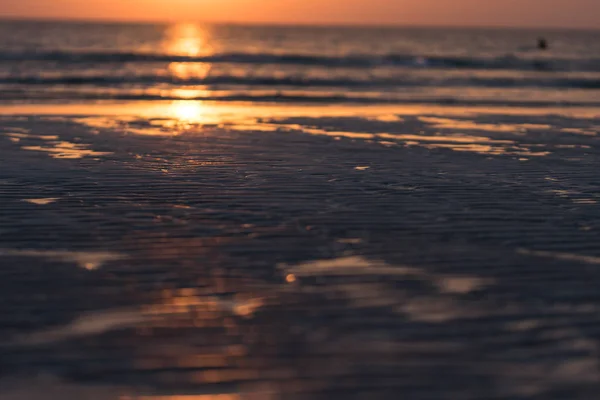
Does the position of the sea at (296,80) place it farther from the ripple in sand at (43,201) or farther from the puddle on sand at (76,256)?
the puddle on sand at (76,256)

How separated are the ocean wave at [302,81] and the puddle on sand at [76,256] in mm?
24626

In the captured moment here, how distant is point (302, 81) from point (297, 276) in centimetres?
2938

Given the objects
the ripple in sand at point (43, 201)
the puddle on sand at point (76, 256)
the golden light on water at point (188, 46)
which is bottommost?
the golden light on water at point (188, 46)

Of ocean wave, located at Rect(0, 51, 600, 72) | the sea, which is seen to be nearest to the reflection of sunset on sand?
the sea

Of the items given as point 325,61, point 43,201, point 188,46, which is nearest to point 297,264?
point 43,201

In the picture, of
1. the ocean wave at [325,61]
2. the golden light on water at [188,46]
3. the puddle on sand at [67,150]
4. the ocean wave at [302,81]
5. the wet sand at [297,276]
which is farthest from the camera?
the golden light on water at [188,46]

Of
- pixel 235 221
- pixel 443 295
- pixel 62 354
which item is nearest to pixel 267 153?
pixel 235 221

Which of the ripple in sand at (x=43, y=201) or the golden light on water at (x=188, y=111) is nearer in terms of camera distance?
the ripple in sand at (x=43, y=201)

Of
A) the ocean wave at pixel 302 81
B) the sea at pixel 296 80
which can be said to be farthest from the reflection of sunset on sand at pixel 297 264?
the ocean wave at pixel 302 81

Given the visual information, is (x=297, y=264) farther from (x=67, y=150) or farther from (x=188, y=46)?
(x=188, y=46)

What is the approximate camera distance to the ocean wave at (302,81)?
32875 mm

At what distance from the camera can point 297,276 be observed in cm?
682

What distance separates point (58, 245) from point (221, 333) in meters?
2.76

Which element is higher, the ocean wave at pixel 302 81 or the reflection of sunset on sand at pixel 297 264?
the reflection of sunset on sand at pixel 297 264
